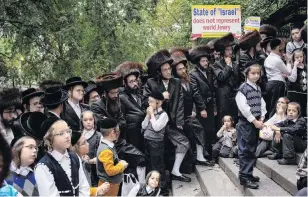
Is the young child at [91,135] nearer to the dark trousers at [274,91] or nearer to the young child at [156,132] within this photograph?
the young child at [156,132]

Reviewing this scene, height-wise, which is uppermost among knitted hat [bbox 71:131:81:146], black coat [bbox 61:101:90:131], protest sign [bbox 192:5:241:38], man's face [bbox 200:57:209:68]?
protest sign [bbox 192:5:241:38]

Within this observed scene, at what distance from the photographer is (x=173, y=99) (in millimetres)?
6711

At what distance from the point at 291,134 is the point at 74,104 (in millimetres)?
3296

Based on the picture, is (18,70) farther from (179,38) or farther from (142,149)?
(179,38)

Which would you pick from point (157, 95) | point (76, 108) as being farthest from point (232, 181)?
point (76, 108)

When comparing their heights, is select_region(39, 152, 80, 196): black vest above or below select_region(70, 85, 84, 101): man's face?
below

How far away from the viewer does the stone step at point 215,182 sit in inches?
226

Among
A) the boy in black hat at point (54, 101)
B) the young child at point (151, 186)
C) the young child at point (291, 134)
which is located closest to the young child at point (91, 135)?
the boy in black hat at point (54, 101)

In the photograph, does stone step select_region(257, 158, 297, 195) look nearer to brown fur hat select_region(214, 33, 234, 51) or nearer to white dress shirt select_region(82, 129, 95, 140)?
brown fur hat select_region(214, 33, 234, 51)

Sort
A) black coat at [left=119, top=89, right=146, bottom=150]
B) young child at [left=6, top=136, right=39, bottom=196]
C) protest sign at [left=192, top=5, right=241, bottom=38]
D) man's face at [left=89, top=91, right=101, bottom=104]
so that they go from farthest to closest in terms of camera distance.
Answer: protest sign at [left=192, top=5, right=241, bottom=38] → man's face at [left=89, top=91, right=101, bottom=104] → black coat at [left=119, top=89, right=146, bottom=150] → young child at [left=6, top=136, right=39, bottom=196]

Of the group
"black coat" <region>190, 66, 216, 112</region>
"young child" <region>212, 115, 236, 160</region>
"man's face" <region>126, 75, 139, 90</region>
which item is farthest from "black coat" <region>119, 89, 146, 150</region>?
"young child" <region>212, 115, 236, 160</region>

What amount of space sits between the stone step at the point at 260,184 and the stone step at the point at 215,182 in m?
0.08

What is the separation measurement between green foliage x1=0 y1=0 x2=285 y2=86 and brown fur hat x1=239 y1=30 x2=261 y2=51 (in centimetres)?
369

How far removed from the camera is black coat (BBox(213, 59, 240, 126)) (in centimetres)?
758
